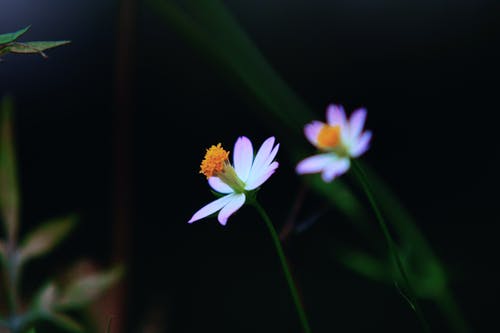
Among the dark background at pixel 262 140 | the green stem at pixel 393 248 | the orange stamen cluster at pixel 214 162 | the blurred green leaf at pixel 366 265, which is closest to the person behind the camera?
the green stem at pixel 393 248

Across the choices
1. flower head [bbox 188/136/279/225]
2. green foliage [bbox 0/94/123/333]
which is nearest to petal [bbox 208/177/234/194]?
flower head [bbox 188/136/279/225]

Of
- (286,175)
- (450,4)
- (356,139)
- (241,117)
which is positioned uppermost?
(450,4)

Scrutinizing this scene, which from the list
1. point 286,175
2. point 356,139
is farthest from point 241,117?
point 356,139

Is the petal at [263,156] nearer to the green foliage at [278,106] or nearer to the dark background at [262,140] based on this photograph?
the green foliage at [278,106]

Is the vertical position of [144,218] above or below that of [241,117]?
below

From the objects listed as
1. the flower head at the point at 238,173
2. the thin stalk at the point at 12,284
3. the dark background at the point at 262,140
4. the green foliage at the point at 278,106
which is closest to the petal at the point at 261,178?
the flower head at the point at 238,173

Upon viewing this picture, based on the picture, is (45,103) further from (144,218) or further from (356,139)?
(356,139)

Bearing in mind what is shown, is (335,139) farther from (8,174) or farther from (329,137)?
(8,174)
